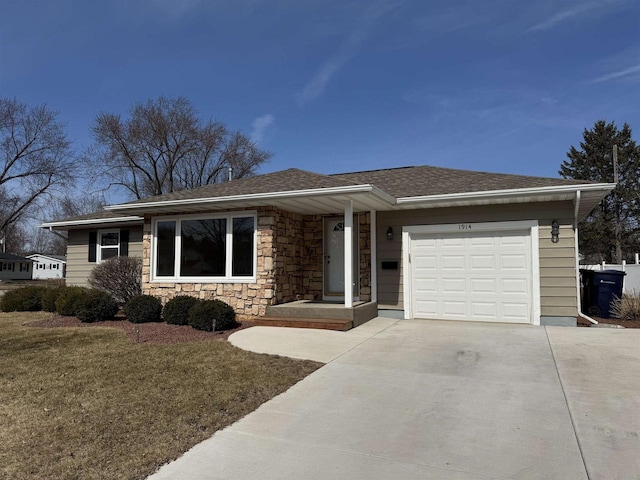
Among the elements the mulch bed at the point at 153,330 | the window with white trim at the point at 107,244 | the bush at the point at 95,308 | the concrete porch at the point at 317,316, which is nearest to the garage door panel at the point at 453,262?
the concrete porch at the point at 317,316

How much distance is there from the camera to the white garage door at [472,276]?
8.41m

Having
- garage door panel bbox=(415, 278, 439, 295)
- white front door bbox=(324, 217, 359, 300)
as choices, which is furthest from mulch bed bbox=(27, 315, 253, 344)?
garage door panel bbox=(415, 278, 439, 295)

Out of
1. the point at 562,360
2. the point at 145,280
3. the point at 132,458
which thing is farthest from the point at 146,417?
the point at 145,280

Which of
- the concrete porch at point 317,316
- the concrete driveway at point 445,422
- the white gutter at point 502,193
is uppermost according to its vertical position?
the white gutter at point 502,193

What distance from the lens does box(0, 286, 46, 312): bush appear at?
36.9 ft

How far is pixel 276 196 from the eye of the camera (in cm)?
827

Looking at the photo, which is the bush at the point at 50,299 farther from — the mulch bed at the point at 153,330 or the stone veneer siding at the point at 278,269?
the stone veneer siding at the point at 278,269

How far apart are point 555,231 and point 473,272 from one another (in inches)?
68.9

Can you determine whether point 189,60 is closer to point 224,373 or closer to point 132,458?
point 224,373

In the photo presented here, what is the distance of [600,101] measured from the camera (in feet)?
39.7

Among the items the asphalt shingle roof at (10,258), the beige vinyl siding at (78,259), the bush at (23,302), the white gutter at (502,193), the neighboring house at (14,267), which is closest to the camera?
the white gutter at (502,193)

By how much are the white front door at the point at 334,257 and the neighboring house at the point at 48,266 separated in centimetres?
5332

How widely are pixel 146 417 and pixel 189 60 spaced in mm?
11345

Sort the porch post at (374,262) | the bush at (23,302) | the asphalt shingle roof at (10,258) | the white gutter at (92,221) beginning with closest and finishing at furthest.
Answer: the porch post at (374,262) → the bush at (23,302) → the white gutter at (92,221) → the asphalt shingle roof at (10,258)
